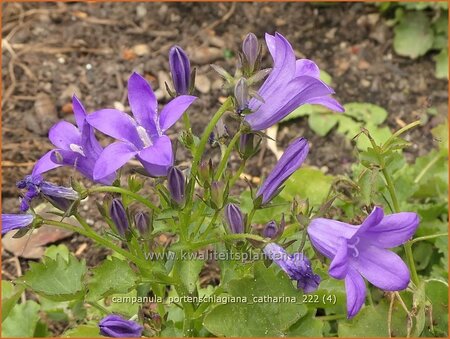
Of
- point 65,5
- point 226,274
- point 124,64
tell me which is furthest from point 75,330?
point 65,5

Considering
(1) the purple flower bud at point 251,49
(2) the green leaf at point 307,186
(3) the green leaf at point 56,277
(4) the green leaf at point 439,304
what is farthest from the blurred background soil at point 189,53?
(1) the purple flower bud at point 251,49

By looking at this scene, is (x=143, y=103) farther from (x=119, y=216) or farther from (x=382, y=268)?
(x=382, y=268)

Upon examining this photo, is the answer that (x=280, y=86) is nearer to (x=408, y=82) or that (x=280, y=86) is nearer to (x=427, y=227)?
(x=427, y=227)

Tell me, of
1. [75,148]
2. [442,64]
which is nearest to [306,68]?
[75,148]

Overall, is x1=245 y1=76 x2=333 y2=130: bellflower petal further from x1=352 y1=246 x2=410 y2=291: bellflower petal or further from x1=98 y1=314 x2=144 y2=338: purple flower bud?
x1=98 y1=314 x2=144 y2=338: purple flower bud

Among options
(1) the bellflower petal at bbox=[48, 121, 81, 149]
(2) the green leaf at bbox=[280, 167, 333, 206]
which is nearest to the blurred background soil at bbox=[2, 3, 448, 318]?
(2) the green leaf at bbox=[280, 167, 333, 206]
